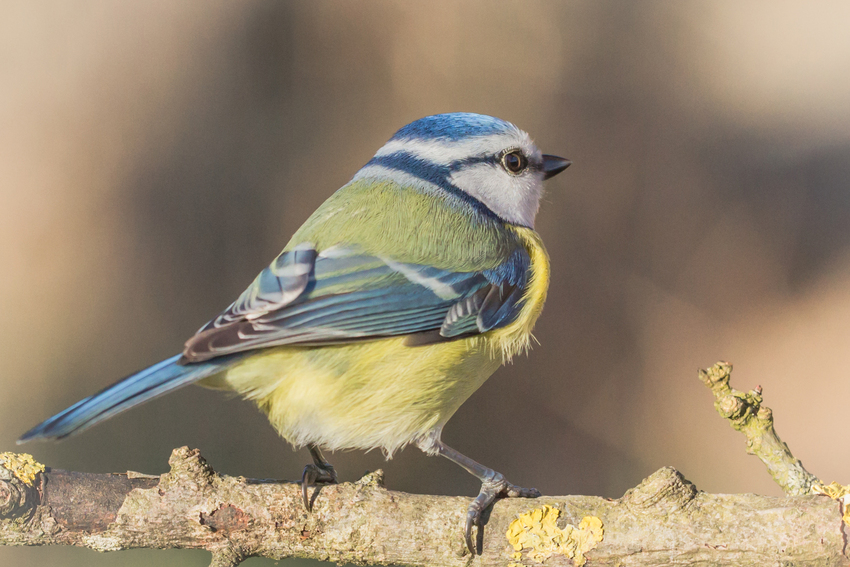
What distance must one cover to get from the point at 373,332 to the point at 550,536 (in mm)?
438

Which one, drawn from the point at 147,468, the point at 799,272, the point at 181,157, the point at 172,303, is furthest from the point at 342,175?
the point at 799,272

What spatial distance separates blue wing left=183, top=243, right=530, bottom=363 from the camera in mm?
1124

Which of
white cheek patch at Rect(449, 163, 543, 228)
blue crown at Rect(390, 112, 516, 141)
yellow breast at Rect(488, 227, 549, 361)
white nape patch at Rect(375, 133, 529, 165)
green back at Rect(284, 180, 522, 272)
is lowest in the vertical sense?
yellow breast at Rect(488, 227, 549, 361)

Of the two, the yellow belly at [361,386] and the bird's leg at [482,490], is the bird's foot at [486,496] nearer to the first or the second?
the bird's leg at [482,490]

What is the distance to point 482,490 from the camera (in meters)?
1.20

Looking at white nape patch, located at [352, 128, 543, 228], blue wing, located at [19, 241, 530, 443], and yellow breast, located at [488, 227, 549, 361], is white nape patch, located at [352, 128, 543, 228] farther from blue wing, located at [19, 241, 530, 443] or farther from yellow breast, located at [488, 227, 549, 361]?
blue wing, located at [19, 241, 530, 443]

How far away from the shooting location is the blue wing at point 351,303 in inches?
44.3

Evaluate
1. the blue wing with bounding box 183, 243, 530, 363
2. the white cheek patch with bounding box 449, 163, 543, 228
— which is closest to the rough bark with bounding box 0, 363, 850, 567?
the blue wing with bounding box 183, 243, 530, 363

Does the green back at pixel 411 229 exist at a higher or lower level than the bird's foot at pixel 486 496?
higher

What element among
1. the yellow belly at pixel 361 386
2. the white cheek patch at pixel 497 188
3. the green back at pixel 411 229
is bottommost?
the yellow belly at pixel 361 386

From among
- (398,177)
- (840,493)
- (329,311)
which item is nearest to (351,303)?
A: (329,311)

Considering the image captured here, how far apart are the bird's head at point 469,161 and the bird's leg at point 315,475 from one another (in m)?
0.60

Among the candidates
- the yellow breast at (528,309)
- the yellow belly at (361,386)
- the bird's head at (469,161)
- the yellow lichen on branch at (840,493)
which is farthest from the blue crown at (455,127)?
the yellow lichen on branch at (840,493)

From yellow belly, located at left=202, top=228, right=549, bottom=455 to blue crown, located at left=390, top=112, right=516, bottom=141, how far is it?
0.46 m
